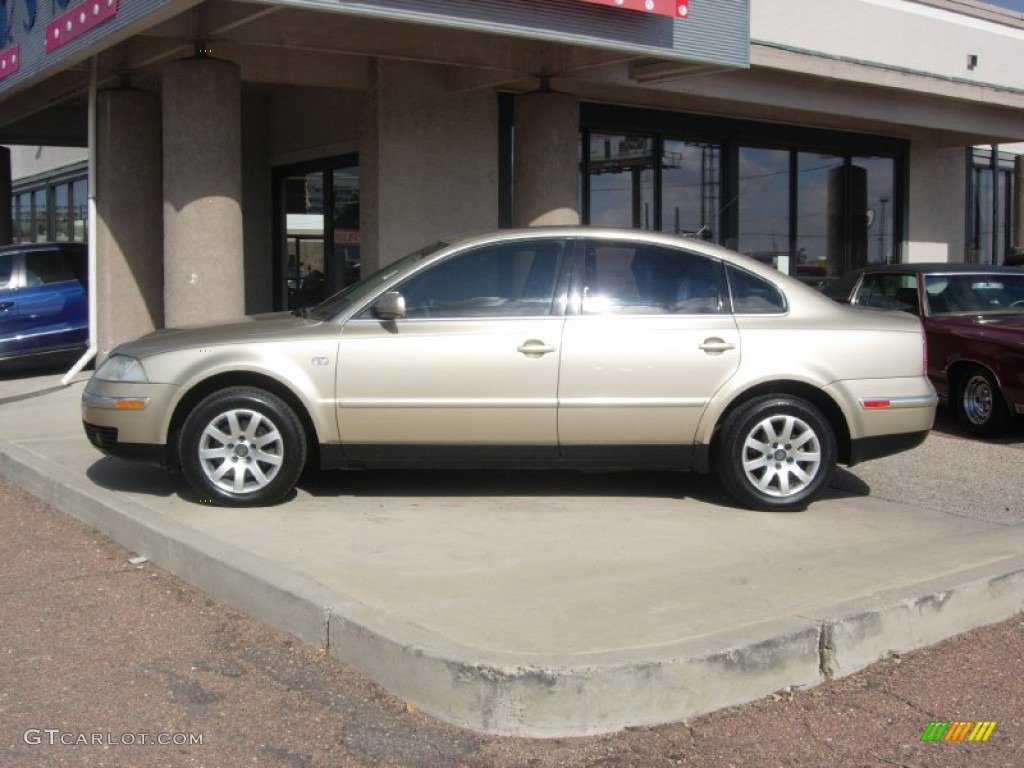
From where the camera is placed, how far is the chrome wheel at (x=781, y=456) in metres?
6.50

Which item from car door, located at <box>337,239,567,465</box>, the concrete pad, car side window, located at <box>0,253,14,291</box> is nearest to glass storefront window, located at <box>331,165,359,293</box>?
car side window, located at <box>0,253,14,291</box>

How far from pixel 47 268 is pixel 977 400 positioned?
10.4 meters

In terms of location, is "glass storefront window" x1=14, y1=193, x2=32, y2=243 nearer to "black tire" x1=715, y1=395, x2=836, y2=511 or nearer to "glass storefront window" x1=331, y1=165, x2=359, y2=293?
"glass storefront window" x1=331, y1=165, x2=359, y2=293

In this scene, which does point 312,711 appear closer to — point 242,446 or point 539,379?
point 242,446

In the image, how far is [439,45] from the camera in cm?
1080

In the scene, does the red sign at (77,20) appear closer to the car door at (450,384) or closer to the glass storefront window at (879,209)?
the car door at (450,384)

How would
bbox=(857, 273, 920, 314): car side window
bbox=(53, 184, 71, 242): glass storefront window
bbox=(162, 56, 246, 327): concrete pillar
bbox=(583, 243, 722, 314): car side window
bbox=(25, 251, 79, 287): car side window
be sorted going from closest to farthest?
bbox=(583, 243, 722, 314): car side window < bbox=(162, 56, 246, 327): concrete pillar < bbox=(857, 273, 920, 314): car side window < bbox=(25, 251, 79, 287): car side window < bbox=(53, 184, 71, 242): glass storefront window

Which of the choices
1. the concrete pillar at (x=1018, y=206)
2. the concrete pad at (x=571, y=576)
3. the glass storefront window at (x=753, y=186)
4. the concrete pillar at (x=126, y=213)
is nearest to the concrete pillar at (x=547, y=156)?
the glass storefront window at (x=753, y=186)

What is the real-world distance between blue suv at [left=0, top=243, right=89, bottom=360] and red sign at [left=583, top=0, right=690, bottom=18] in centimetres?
745

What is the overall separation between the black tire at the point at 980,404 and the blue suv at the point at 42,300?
32.1ft

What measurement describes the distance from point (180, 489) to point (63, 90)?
849cm

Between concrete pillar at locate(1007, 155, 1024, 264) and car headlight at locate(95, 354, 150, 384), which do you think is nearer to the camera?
car headlight at locate(95, 354, 150, 384)

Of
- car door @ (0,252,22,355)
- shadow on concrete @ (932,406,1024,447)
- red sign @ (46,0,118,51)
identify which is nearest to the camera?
red sign @ (46,0,118,51)

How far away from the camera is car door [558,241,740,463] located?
21.0ft
